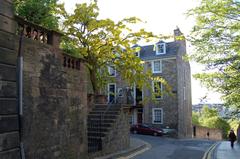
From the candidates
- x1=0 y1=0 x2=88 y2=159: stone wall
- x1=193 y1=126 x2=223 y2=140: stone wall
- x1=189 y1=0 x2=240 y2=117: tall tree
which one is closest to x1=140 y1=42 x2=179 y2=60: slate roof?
x1=193 y1=126 x2=223 y2=140: stone wall

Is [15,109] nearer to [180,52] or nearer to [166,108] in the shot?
[166,108]

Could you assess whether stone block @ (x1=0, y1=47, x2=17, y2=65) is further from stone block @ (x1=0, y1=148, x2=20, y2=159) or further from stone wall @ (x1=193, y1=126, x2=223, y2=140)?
stone wall @ (x1=193, y1=126, x2=223, y2=140)

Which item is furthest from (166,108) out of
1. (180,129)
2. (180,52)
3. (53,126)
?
(53,126)

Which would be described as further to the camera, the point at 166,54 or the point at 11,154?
the point at 166,54

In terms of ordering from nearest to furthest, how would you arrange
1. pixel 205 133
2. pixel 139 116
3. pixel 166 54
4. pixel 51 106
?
pixel 51 106 → pixel 166 54 → pixel 139 116 → pixel 205 133

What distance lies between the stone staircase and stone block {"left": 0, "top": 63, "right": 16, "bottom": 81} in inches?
248

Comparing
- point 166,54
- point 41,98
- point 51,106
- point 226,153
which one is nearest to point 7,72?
point 41,98

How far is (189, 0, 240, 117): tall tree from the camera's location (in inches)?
400

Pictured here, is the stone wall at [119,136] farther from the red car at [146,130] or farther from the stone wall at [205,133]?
the stone wall at [205,133]

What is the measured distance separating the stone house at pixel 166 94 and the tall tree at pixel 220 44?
18825 mm

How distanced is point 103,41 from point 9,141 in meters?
10.6

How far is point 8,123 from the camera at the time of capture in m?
5.62

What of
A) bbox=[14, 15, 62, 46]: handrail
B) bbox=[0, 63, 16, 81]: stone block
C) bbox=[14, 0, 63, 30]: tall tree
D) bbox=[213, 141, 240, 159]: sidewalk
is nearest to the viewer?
bbox=[0, 63, 16, 81]: stone block

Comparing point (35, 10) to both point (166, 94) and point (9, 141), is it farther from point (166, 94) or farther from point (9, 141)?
point (166, 94)
